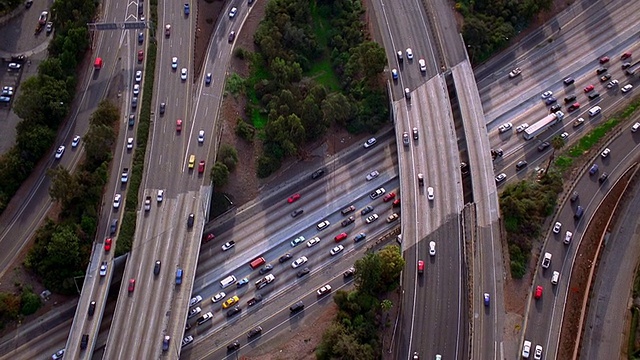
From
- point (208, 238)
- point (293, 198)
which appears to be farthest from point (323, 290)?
point (208, 238)

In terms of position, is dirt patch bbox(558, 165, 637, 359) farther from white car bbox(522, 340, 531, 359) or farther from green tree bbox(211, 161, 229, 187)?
green tree bbox(211, 161, 229, 187)

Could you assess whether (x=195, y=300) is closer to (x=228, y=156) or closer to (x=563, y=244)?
(x=228, y=156)

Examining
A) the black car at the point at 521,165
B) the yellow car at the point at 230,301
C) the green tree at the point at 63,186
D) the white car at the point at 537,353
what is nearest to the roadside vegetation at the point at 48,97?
the green tree at the point at 63,186

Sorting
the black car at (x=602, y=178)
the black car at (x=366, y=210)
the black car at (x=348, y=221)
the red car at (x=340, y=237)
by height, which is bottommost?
the red car at (x=340, y=237)

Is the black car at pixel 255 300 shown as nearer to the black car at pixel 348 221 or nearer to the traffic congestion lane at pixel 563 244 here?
the black car at pixel 348 221

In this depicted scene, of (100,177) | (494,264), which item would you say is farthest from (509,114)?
(100,177)

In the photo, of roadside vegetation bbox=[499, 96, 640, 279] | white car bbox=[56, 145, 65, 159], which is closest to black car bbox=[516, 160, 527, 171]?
roadside vegetation bbox=[499, 96, 640, 279]
